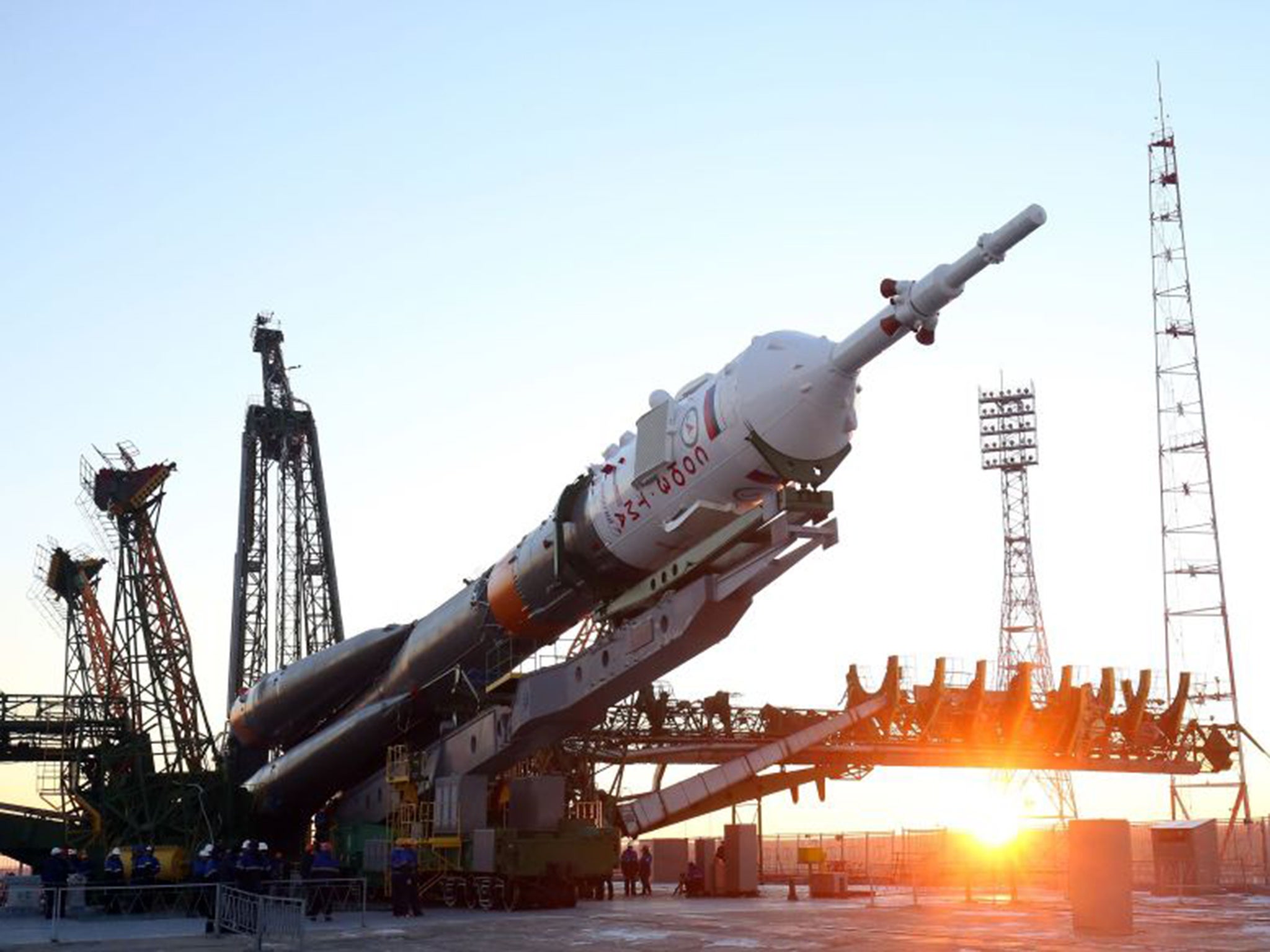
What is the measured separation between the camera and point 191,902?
79.0 feet

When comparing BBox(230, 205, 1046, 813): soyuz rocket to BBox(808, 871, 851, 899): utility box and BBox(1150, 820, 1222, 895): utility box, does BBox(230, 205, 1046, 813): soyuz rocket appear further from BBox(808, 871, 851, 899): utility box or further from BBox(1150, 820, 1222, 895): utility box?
BBox(1150, 820, 1222, 895): utility box

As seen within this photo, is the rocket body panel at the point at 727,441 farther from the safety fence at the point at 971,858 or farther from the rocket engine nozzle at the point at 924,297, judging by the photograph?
the safety fence at the point at 971,858

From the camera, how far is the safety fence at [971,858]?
2898cm

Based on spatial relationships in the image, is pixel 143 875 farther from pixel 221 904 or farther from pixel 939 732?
pixel 939 732

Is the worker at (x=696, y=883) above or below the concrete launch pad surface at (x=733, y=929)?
below

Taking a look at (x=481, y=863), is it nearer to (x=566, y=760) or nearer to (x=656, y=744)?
(x=566, y=760)

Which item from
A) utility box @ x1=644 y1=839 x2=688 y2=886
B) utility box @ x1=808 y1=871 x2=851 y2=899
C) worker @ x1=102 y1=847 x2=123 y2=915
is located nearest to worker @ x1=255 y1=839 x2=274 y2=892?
worker @ x1=102 y1=847 x2=123 y2=915

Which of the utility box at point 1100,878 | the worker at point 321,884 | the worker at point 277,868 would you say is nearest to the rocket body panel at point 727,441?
the utility box at point 1100,878

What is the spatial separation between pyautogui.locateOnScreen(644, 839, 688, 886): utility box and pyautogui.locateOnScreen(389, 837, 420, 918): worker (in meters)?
13.0

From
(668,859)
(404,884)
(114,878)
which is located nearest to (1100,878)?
(404,884)

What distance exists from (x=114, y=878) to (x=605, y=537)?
1178 centimetres

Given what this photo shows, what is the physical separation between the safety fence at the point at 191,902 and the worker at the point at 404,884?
0.56 m

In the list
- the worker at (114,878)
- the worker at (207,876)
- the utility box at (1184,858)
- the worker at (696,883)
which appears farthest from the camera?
the utility box at (1184,858)

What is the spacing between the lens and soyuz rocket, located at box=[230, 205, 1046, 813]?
1684cm
